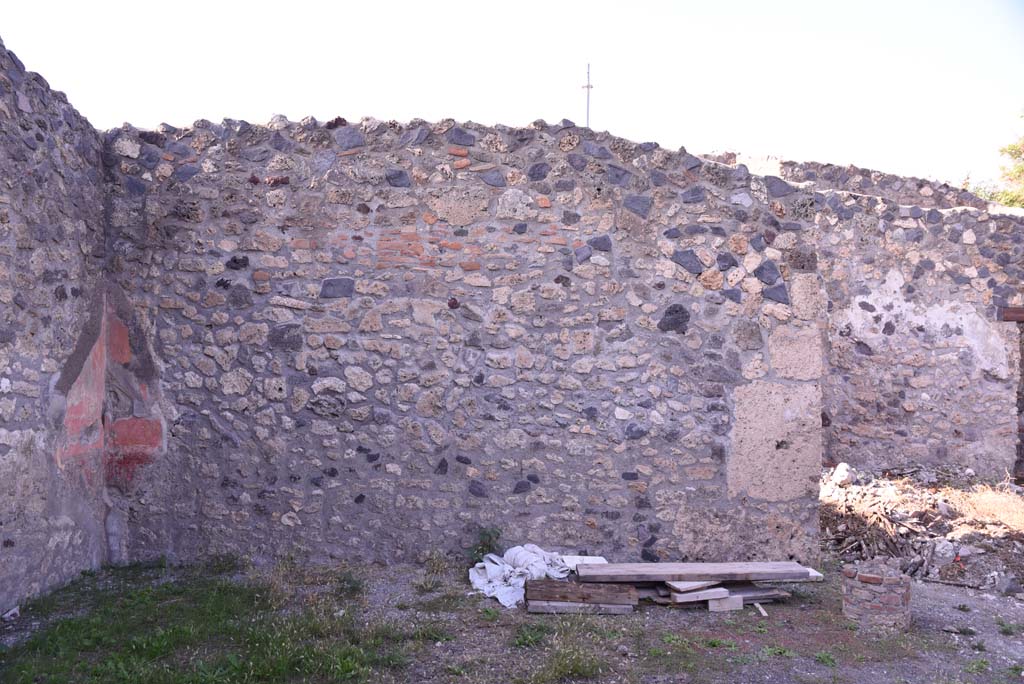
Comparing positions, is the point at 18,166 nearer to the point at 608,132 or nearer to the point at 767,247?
the point at 608,132

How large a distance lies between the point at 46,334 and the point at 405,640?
2.80 meters

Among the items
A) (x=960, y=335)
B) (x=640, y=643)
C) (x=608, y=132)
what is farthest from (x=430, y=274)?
(x=960, y=335)

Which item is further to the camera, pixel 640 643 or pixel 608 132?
pixel 608 132

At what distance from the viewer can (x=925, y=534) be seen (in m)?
6.66

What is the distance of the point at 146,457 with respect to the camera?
5.66m

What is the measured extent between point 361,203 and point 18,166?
2.01 meters

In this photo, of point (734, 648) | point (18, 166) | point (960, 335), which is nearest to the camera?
point (734, 648)

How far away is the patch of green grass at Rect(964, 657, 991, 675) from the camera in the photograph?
13.7 ft

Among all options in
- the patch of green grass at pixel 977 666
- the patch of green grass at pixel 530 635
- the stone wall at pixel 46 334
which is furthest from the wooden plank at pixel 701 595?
the stone wall at pixel 46 334

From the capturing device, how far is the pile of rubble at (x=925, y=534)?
19.9 feet

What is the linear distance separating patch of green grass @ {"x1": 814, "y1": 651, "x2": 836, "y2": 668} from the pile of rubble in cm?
219

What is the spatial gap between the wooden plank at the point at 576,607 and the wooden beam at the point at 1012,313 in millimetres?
6571

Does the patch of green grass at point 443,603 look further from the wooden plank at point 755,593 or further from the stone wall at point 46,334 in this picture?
the stone wall at point 46,334

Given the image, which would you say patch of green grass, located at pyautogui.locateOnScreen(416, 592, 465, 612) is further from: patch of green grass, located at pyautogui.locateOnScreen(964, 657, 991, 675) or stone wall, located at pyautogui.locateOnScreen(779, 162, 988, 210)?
stone wall, located at pyautogui.locateOnScreen(779, 162, 988, 210)
